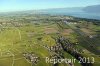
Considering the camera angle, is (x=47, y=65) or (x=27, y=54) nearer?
(x=47, y=65)

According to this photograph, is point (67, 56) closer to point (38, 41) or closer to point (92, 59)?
point (92, 59)

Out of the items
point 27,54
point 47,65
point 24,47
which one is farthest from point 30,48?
point 47,65

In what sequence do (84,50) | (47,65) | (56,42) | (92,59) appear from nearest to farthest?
(47,65), (92,59), (84,50), (56,42)

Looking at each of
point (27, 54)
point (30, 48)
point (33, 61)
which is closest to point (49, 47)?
point (30, 48)

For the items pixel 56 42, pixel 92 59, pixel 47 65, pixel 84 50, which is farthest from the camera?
pixel 56 42

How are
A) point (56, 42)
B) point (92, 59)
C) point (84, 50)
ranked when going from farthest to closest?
point (56, 42) → point (84, 50) → point (92, 59)

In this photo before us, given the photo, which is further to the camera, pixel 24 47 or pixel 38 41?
pixel 38 41

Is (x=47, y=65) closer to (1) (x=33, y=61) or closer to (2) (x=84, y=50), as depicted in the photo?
(1) (x=33, y=61)

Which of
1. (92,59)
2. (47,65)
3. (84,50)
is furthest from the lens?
(84,50)

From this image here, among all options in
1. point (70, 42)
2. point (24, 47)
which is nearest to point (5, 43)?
point (24, 47)
